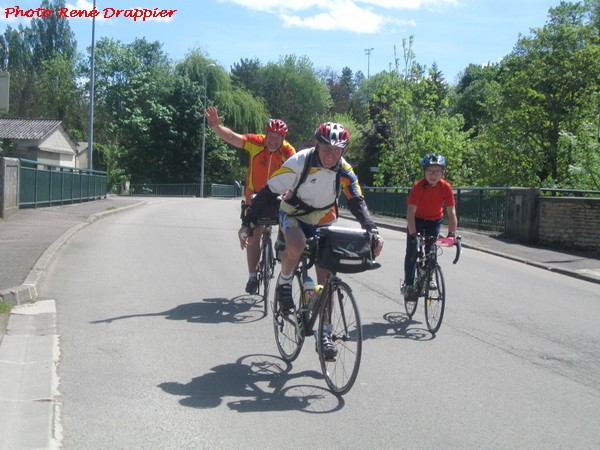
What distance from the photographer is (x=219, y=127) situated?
7746 millimetres

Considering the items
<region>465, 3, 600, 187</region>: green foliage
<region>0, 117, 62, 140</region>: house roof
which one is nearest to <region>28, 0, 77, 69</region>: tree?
<region>0, 117, 62, 140</region>: house roof

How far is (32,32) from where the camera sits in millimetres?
85500

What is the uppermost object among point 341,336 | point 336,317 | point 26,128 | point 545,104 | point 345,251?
point 545,104

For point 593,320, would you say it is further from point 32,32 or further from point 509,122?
point 32,32

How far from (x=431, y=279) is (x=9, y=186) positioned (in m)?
14.4

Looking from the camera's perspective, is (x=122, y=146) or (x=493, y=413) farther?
(x=122, y=146)

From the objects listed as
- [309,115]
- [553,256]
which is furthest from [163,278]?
[309,115]

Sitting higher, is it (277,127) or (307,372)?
(277,127)

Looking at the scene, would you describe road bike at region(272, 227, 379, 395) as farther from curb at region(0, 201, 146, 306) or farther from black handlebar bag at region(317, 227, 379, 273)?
curb at region(0, 201, 146, 306)

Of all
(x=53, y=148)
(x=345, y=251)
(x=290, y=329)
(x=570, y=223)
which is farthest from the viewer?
(x=53, y=148)

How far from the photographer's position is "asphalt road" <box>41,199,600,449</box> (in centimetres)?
419

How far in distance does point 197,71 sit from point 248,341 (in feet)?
186

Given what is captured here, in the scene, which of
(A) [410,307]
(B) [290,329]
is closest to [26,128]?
(A) [410,307]

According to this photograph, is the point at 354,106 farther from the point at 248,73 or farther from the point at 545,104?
the point at 545,104
